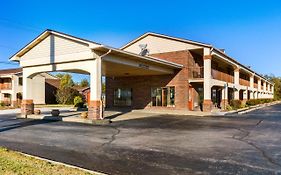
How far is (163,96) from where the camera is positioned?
2666 centimetres

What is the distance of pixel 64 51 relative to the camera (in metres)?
18.2

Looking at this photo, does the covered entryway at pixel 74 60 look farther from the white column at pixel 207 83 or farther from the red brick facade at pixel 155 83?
the white column at pixel 207 83

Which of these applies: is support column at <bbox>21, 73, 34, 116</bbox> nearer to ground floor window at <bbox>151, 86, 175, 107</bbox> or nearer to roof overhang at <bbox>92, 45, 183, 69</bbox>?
roof overhang at <bbox>92, 45, 183, 69</bbox>

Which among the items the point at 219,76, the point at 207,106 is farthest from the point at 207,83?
the point at 219,76

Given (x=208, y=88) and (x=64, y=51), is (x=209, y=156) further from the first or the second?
(x=208, y=88)

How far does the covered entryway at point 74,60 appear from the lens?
53.8ft

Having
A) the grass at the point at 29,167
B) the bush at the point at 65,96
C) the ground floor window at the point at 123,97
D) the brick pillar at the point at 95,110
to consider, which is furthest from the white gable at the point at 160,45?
the bush at the point at 65,96

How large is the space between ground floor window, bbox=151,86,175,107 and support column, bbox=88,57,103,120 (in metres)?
11.1

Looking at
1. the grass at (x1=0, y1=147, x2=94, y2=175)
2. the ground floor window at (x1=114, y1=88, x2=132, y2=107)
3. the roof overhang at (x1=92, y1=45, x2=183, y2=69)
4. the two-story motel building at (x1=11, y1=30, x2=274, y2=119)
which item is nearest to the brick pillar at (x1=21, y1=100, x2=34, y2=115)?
the two-story motel building at (x1=11, y1=30, x2=274, y2=119)

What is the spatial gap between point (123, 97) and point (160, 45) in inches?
283

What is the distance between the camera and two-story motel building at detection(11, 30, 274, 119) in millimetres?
17078

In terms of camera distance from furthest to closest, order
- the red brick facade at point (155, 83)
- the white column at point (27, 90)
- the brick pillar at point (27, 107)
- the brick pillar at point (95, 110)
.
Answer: the red brick facade at point (155, 83), the white column at point (27, 90), the brick pillar at point (27, 107), the brick pillar at point (95, 110)

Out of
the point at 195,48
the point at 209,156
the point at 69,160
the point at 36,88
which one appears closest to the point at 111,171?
the point at 69,160

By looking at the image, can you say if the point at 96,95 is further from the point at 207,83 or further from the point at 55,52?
the point at 207,83
